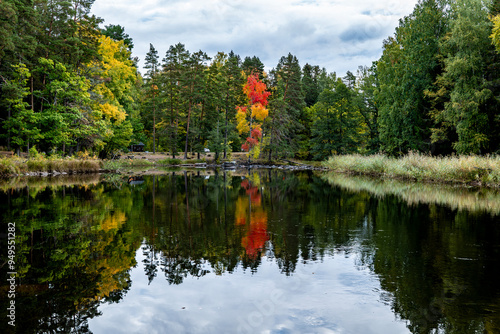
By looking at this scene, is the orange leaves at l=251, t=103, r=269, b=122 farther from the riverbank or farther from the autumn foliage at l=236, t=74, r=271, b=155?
the riverbank

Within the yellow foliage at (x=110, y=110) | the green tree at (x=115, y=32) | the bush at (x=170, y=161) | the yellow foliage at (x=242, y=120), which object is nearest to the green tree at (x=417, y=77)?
the yellow foliage at (x=242, y=120)

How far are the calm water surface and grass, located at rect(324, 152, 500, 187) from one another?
40.4ft

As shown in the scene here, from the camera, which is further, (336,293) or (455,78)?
(455,78)

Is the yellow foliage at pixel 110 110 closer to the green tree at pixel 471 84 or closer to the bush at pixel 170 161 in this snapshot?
the bush at pixel 170 161

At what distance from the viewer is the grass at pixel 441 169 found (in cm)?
2306

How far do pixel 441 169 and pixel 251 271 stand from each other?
914 inches

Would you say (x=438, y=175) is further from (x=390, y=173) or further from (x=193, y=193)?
(x=193, y=193)

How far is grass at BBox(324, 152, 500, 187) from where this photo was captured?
2306 cm

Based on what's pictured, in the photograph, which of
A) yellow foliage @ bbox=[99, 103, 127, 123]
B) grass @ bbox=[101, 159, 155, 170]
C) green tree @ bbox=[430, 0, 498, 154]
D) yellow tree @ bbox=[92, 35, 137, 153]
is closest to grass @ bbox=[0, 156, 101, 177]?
grass @ bbox=[101, 159, 155, 170]

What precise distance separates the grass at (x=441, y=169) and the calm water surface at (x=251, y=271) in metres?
12.3

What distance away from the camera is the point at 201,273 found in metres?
6.45

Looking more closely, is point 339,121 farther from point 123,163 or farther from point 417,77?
point 123,163

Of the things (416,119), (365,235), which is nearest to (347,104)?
(416,119)

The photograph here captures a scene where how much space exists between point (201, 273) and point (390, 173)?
2836 cm
